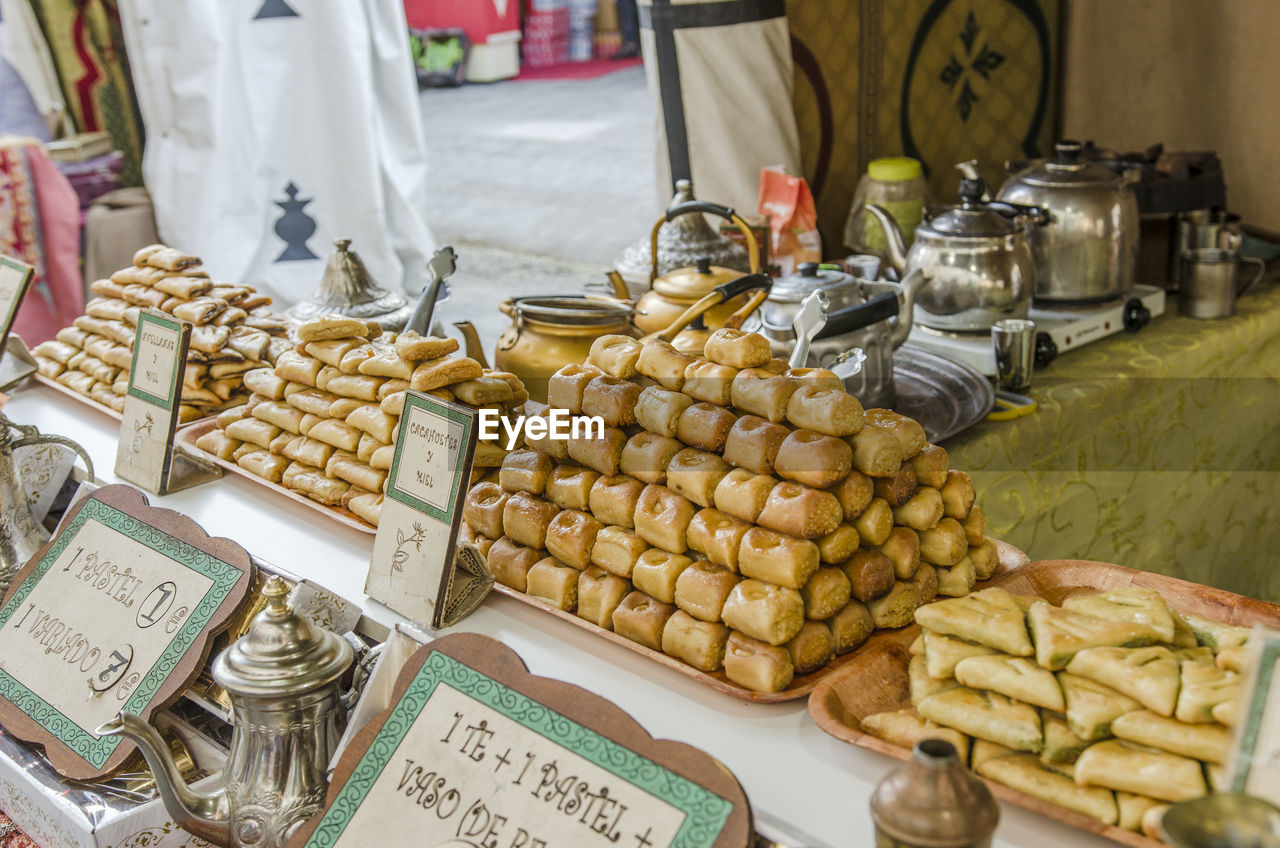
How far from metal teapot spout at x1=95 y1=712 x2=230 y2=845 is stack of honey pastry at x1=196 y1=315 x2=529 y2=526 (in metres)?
0.44

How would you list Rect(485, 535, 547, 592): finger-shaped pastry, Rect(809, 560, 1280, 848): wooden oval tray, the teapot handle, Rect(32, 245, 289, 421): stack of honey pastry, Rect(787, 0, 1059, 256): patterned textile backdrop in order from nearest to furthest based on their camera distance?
1. Rect(809, 560, 1280, 848): wooden oval tray
2. Rect(485, 535, 547, 592): finger-shaped pastry
3. Rect(32, 245, 289, 421): stack of honey pastry
4. the teapot handle
5. Rect(787, 0, 1059, 256): patterned textile backdrop

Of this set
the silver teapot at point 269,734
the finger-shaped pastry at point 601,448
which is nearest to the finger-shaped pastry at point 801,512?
the finger-shaped pastry at point 601,448

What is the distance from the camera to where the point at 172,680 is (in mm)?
1240

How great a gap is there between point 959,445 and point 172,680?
136cm

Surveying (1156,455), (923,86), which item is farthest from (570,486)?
(923,86)

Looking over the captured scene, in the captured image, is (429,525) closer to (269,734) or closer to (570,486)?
(570,486)

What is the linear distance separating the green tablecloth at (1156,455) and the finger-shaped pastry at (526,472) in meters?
0.93

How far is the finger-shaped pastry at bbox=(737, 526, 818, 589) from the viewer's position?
1.07 metres

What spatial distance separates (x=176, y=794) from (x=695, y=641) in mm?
536

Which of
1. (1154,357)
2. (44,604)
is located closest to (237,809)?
(44,604)

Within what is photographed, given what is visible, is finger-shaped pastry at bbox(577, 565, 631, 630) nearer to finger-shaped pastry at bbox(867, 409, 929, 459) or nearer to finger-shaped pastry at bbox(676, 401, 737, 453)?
finger-shaped pastry at bbox(676, 401, 737, 453)

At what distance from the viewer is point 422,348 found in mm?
1509

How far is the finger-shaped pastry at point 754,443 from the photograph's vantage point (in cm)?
115

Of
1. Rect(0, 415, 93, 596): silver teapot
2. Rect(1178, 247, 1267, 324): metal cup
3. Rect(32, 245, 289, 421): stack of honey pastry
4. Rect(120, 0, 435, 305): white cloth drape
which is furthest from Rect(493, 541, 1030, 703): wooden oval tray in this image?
Rect(120, 0, 435, 305): white cloth drape
